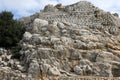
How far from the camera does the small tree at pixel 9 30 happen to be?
152ft

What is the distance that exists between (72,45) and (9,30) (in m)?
7.41

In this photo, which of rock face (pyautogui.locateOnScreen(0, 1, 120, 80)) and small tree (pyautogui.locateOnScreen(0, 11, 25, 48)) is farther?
small tree (pyautogui.locateOnScreen(0, 11, 25, 48))

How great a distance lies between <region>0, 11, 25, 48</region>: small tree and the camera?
→ 46.2 m

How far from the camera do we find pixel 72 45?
42.5 m

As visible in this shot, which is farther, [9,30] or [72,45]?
[9,30]

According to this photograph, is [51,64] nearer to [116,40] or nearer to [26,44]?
[26,44]

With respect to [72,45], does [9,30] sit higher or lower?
higher

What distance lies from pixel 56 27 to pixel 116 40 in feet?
17.2

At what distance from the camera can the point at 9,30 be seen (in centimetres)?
4716

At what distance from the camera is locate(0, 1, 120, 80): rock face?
40375 mm

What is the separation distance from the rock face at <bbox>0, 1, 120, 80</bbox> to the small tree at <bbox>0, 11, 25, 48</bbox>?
3.46 feet

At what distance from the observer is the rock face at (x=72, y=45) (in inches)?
1590

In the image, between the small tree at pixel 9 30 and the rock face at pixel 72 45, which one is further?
the small tree at pixel 9 30

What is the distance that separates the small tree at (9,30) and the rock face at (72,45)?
1056mm
